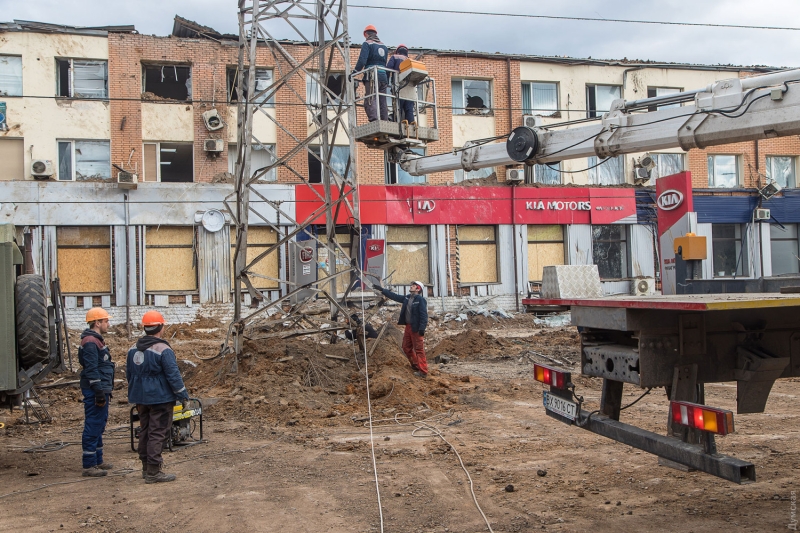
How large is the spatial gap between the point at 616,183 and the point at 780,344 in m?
24.2

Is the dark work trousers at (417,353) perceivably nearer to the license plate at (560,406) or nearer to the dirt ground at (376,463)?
the dirt ground at (376,463)

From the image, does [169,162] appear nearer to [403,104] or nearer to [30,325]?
[403,104]

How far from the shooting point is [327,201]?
13195mm

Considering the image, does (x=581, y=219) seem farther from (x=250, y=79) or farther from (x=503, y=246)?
(x=250, y=79)

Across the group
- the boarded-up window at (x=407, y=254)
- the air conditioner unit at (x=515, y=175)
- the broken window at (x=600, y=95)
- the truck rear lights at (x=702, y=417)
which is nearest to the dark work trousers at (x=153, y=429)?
the truck rear lights at (x=702, y=417)

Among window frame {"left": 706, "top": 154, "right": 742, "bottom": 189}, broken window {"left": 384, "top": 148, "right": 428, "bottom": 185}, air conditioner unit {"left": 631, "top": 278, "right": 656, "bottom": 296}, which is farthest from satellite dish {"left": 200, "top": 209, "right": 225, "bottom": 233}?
window frame {"left": 706, "top": 154, "right": 742, "bottom": 189}

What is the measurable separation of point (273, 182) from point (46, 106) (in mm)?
7629

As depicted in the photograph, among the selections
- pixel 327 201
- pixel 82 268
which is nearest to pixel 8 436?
pixel 327 201

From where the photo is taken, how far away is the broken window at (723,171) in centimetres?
2977

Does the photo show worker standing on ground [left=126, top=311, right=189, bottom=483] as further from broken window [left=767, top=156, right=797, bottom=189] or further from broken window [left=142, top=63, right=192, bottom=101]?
broken window [left=767, top=156, right=797, bottom=189]

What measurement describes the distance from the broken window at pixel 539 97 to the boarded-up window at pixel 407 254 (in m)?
6.71

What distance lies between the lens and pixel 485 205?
2628 cm

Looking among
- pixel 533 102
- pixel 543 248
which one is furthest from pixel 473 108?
pixel 543 248

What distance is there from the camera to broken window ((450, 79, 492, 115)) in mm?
27078
